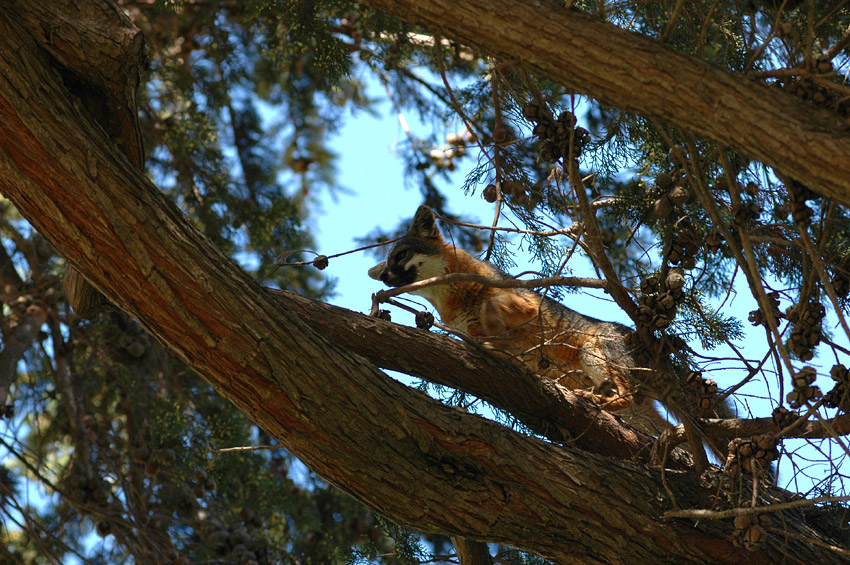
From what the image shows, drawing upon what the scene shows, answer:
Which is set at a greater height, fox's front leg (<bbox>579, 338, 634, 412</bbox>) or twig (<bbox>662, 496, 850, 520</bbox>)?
fox's front leg (<bbox>579, 338, 634, 412</bbox>)

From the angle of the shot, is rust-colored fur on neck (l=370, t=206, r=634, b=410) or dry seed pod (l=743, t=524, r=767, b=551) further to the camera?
rust-colored fur on neck (l=370, t=206, r=634, b=410)

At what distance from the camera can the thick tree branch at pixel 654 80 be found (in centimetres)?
230

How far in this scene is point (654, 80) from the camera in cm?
248

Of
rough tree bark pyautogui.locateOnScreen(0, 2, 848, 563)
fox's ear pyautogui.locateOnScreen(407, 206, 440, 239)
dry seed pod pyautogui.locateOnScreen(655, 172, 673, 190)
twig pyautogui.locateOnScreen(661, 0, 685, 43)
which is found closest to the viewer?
twig pyautogui.locateOnScreen(661, 0, 685, 43)

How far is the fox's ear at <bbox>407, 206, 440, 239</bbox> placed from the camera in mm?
5633

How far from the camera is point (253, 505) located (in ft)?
18.8

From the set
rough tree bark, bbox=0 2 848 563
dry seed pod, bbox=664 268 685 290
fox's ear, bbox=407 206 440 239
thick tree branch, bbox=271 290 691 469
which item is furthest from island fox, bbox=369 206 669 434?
dry seed pod, bbox=664 268 685 290

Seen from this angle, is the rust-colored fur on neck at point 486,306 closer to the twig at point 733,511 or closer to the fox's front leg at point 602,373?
the fox's front leg at point 602,373

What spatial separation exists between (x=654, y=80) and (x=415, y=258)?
342 centimetres

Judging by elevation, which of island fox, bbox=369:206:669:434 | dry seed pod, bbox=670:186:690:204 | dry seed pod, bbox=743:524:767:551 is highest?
island fox, bbox=369:206:669:434

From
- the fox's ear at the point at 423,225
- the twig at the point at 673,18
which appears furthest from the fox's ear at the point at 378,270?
the twig at the point at 673,18

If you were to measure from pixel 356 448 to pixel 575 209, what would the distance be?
1.19 meters

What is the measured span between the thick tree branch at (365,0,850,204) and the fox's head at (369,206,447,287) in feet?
9.42

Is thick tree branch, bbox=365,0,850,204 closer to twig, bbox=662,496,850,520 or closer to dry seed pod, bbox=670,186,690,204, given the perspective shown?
dry seed pod, bbox=670,186,690,204
